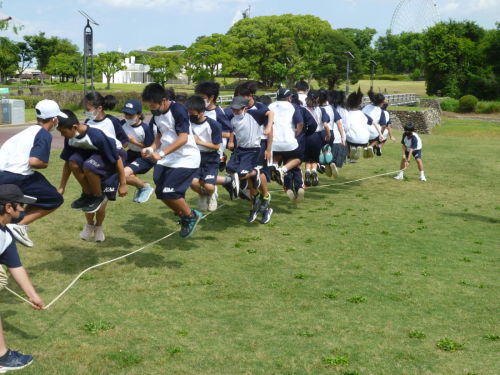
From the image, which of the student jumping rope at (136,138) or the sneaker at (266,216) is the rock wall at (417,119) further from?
the student jumping rope at (136,138)

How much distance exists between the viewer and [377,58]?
452 ft

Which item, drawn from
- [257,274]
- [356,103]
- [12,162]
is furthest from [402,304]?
[356,103]

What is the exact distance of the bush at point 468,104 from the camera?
188 ft

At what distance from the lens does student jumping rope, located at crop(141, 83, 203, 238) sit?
7.99m

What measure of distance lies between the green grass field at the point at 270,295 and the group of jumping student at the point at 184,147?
744 mm

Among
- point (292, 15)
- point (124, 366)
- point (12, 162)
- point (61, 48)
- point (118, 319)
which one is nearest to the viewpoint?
point (124, 366)

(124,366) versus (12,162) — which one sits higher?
(12,162)

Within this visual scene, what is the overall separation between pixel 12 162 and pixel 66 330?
2070 millimetres

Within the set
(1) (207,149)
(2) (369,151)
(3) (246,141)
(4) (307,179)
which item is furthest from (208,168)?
(2) (369,151)

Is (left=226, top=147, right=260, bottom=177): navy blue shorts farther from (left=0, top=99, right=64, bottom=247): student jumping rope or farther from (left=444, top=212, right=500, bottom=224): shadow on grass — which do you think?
(left=444, top=212, right=500, bottom=224): shadow on grass

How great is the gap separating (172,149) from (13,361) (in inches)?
141

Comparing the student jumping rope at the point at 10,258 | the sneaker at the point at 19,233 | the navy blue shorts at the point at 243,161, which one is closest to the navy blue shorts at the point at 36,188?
the sneaker at the point at 19,233

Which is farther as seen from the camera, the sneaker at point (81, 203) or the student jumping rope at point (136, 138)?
the student jumping rope at point (136, 138)

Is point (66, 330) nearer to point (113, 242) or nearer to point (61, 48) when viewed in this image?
point (113, 242)
